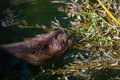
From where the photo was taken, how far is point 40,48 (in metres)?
5.26

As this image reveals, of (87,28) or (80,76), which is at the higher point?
(87,28)

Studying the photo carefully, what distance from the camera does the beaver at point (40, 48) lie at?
516 cm

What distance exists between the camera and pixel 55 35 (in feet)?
17.4

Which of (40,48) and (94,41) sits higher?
(94,41)

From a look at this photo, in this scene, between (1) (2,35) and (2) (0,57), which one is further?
(1) (2,35)

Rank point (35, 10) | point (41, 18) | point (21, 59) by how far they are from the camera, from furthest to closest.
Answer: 1. point (35, 10)
2. point (41, 18)
3. point (21, 59)

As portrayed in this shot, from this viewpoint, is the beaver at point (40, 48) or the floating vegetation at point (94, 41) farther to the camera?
the beaver at point (40, 48)

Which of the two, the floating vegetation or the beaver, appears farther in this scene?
the beaver

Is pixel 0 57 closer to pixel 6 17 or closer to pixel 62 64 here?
pixel 62 64

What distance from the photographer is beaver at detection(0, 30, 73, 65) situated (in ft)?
16.9

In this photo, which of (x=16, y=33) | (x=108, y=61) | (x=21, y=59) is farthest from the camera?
(x=16, y=33)

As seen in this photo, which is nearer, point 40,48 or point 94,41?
point 94,41

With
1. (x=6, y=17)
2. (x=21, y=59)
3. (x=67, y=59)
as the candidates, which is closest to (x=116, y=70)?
(x=67, y=59)

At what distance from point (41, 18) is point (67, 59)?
2.68 metres
